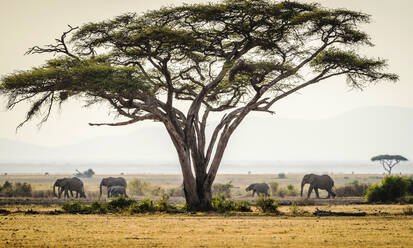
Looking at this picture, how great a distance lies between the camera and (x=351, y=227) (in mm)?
18719

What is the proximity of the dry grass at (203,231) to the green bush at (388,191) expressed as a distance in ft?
33.2

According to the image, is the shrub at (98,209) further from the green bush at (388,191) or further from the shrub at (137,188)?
the shrub at (137,188)

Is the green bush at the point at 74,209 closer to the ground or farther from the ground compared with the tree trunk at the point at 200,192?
closer to the ground

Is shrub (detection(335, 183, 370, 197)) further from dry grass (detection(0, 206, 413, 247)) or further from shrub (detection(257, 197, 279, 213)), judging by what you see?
dry grass (detection(0, 206, 413, 247))

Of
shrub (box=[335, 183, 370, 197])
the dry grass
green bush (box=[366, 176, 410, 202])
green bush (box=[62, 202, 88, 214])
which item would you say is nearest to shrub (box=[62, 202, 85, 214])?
green bush (box=[62, 202, 88, 214])

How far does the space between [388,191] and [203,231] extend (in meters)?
17.9

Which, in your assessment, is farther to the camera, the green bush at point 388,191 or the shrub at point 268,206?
the green bush at point 388,191

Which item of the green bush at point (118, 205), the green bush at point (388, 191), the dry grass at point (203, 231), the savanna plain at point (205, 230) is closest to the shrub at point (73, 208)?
the savanna plain at point (205, 230)

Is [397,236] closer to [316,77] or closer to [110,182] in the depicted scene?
[316,77]

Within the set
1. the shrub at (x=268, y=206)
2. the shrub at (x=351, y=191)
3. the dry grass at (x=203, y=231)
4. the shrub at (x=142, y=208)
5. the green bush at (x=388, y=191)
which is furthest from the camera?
the shrub at (x=351, y=191)

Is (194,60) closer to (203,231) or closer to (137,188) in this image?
(203,231)

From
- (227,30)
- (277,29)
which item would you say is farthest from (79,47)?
(277,29)

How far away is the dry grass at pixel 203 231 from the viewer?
600 inches

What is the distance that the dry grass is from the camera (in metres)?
15.2
